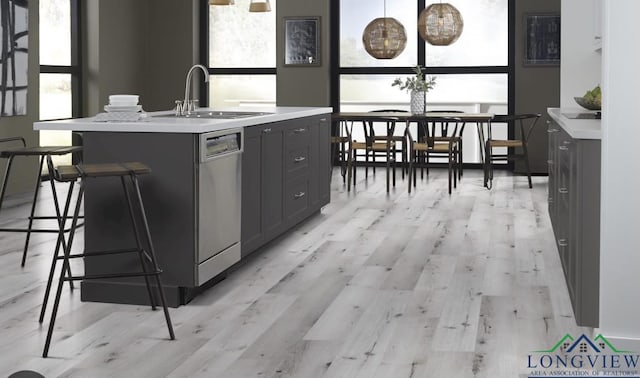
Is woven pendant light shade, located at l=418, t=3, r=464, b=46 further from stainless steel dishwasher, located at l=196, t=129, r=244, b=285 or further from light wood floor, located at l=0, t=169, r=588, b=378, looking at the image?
stainless steel dishwasher, located at l=196, t=129, r=244, b=285

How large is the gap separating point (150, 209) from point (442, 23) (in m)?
5.70

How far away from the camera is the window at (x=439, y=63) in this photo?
1054 centimetres

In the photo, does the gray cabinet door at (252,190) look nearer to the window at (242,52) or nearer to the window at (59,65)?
the window at (59,65)

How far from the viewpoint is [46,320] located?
3.87 meters

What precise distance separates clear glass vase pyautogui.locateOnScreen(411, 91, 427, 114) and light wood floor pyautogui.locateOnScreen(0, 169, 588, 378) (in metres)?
3.24

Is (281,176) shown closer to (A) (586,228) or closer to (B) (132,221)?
(B) (132,221)

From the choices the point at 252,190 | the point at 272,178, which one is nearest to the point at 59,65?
the point at 272,178

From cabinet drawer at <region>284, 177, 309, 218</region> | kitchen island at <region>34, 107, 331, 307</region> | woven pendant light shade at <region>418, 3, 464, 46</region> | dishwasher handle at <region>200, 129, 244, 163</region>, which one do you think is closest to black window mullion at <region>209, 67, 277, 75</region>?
woven pendant light shade at <region>418, 3, 464, 46</region>

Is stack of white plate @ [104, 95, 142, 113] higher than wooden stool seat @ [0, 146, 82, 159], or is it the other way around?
stack of white plate @ [104, 95, 142, 113]

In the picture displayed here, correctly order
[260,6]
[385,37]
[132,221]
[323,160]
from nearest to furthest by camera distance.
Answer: [132,221], [323,160], [260,6], [385,37]

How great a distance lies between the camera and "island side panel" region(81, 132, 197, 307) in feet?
13.4

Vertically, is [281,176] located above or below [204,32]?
below

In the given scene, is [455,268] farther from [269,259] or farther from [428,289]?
[269,259]

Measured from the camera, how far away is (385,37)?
364 inches
